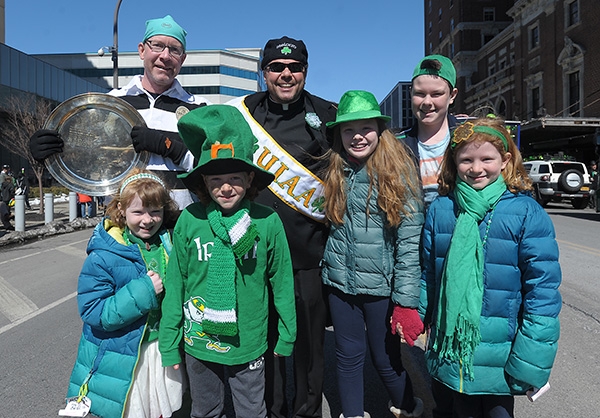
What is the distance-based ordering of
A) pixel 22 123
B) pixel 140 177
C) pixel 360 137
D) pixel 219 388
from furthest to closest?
1. pixel 22 123
2. pixel 360 137
3. pixel 140 177
4. pixel 219 388

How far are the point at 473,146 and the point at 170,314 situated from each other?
1.66m

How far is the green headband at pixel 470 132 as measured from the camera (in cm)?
214

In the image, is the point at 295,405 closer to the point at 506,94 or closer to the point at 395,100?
the point at 506,94

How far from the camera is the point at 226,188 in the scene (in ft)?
7.11

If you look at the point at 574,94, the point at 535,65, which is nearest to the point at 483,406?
the point at 574,94

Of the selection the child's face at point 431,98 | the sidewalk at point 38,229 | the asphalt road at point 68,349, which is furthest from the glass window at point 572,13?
the child's face at point 431,98

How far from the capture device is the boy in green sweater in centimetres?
214

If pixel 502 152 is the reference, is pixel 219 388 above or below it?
below

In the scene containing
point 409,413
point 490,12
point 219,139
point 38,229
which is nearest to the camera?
point 219,139

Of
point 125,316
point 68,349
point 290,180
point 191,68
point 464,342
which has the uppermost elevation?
point 191,68

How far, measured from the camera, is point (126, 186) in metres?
2.32

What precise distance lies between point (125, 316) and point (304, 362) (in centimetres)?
106

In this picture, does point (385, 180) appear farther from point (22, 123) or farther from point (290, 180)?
point (22, 123)

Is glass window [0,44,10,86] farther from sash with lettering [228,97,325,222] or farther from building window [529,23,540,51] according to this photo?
building window [529,23,540,51]
